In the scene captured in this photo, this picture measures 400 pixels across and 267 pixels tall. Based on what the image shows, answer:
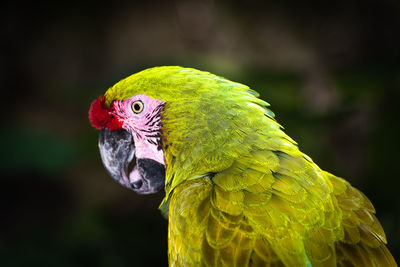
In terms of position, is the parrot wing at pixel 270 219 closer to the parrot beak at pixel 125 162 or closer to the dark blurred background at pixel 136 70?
the parrot beak at pixel 125 162

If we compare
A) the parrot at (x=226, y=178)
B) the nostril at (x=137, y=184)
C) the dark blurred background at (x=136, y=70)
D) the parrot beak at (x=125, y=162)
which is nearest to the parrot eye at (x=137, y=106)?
the parrot at (x=226, y=178)

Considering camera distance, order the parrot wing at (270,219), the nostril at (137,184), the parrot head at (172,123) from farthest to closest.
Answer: the nostril at (137,184) → the parrot head at (172,123) → the parrot wing at (270,219)

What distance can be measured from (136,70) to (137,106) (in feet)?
5.62

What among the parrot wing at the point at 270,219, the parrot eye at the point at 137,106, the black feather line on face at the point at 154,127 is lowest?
the parrot wing at the point at 270,219

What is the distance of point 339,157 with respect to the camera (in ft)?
9.46

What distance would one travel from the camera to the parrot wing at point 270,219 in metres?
0.92

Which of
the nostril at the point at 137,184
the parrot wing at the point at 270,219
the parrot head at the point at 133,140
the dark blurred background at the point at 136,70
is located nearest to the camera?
the parrot wing at the point at 270,219

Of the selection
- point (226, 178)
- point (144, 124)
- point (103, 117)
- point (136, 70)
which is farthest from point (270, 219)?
point (136, 70)

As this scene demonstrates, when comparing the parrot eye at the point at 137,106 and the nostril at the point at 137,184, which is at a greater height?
the parrot eye at the point at 137,106

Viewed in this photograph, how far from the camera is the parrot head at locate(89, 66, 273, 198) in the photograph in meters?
→ 1.12

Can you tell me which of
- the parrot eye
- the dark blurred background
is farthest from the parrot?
the dark blurred background

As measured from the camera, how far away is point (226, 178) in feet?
3.41

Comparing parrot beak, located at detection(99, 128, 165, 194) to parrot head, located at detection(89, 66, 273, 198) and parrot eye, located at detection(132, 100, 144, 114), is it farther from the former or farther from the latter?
parrot eye, located at detection(132, 100, 144, 114)

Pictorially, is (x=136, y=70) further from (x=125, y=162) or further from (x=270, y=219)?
(x=270, y=219)
